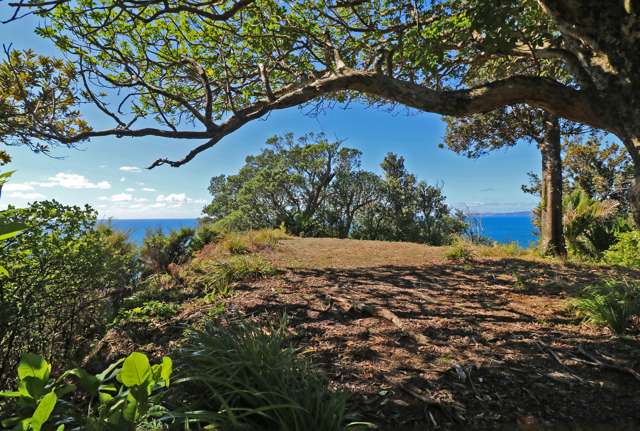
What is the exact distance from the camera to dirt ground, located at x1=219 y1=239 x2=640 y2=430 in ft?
6.29

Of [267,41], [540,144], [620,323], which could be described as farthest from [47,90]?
[540,144]

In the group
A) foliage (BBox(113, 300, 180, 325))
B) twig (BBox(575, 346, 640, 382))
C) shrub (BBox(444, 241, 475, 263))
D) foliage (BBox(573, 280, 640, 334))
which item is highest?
shrub (BBox(444, 241, 475, 263))

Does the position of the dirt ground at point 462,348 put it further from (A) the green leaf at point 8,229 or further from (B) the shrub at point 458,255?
→ (A) the green leaf at point 8,229

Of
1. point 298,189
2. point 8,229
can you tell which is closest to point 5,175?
point 8,229

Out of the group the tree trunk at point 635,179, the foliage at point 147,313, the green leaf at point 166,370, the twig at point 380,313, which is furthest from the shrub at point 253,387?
the tree trunk at point 635,179

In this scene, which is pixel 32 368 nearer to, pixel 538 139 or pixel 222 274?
pixel 222 274

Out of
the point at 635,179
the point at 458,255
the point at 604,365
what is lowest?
the point at 604,365

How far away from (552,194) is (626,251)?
2.12 metres

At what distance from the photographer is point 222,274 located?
4625mm

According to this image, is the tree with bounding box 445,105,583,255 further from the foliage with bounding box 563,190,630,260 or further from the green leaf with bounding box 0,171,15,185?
the green leaf with bounding box 0,171,15,185

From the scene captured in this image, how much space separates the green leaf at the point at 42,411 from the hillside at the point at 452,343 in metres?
1.54

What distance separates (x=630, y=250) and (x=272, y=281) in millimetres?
7926

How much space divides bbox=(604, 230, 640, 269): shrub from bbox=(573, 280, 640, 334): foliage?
14.4 feet

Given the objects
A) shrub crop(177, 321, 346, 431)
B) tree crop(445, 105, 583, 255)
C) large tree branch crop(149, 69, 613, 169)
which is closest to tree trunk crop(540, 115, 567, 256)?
tree crop(445, 105, 583, 255)
